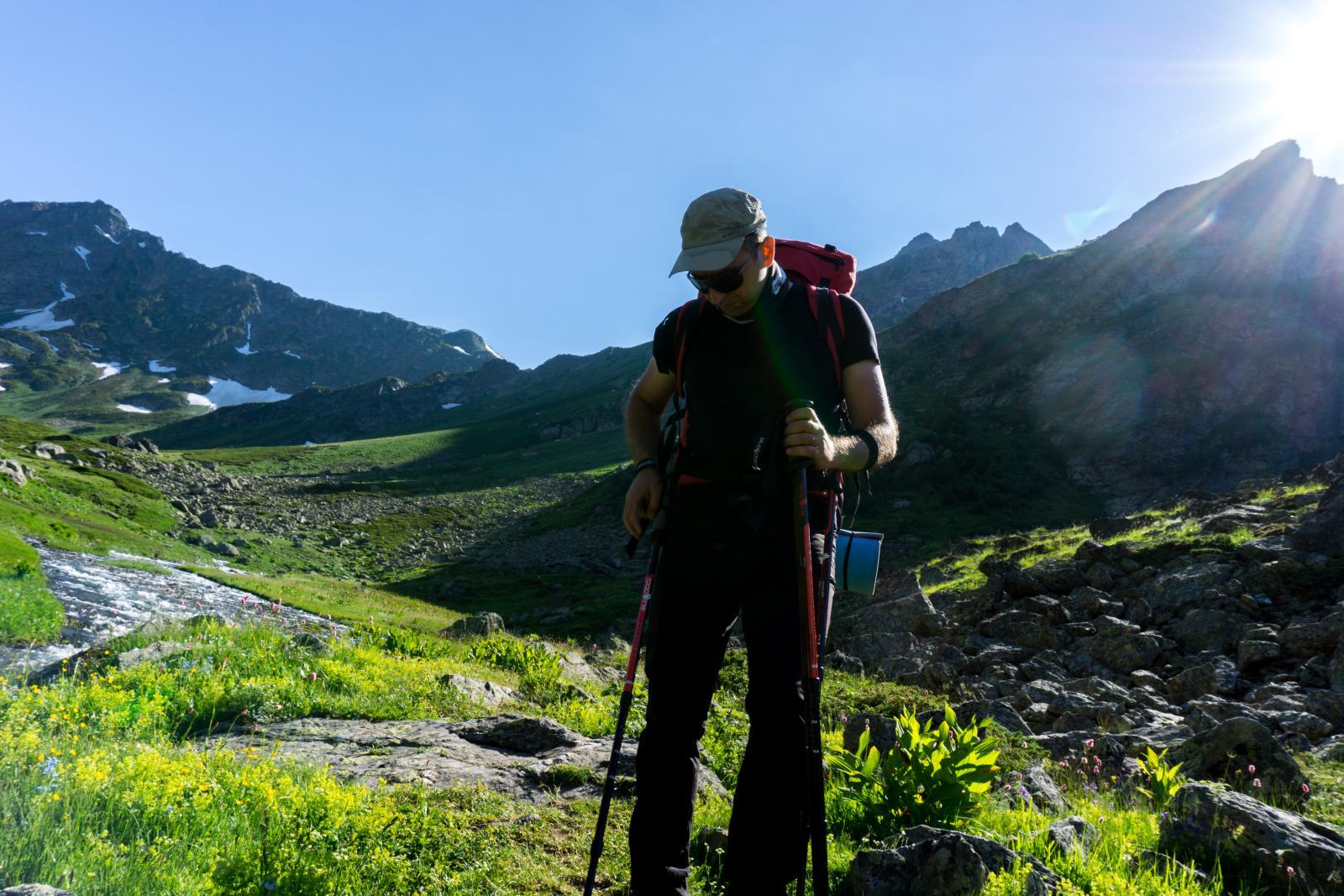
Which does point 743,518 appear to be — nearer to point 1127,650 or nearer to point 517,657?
point 517,657

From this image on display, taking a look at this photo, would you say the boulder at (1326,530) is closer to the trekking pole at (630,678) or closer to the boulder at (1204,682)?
the boulder at (1204,682)

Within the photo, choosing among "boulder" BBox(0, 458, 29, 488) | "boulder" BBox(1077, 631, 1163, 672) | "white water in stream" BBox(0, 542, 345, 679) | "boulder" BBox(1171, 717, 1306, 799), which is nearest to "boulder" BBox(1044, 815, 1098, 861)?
"boulder" BBox(1171, 717, 1306, 799)

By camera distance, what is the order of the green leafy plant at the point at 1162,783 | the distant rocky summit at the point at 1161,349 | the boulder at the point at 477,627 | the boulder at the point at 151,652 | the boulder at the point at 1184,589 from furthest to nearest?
the distant rocky summit at the point at 1161,349
the boulder at the point at 477,627
the boulder at the point at 1184,589
the boulder at the point at 151,652
the green leafy plant at the point at 1162,783

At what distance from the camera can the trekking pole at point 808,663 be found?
3398 millimetres

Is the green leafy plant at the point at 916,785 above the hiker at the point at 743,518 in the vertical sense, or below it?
below

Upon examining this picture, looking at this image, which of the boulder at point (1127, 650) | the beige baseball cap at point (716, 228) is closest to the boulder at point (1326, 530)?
the boulder at point (1127, 650)

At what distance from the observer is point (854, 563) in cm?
424

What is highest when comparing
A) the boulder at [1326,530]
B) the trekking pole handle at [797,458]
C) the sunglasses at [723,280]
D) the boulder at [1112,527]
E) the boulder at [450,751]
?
the sunglasses at [723,280]

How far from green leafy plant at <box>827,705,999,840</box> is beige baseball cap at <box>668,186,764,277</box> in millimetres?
3401

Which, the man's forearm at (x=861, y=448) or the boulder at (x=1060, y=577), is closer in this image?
the man's forearm at (x=861, y=448)

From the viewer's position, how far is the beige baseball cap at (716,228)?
12.1 feet

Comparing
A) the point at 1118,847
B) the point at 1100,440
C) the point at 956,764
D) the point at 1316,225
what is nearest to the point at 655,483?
the point at 956,764

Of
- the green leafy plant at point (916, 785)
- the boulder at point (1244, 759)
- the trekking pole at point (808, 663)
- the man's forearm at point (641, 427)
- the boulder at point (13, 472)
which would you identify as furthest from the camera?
the boulder at point (13, 472)

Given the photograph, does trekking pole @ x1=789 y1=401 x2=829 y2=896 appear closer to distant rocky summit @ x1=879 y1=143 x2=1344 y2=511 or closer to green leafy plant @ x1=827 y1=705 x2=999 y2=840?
green leafy plant @ x1=827 y1=705 x2=999 y2=840
